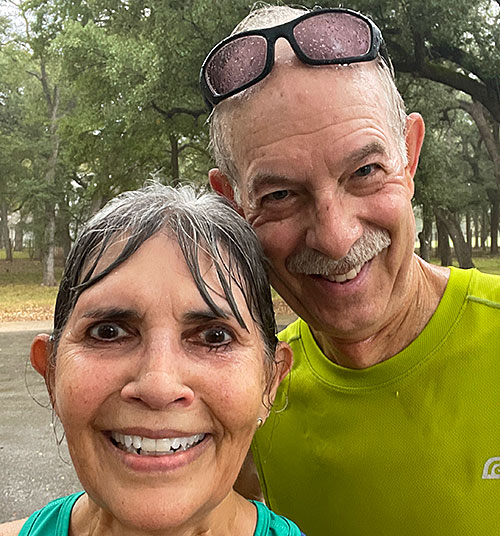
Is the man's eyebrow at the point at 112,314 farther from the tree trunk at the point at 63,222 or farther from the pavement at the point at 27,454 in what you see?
the tree trunk at the point at 63,222

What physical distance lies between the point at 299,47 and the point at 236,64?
225mm

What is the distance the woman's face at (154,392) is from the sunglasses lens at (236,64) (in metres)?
0.71

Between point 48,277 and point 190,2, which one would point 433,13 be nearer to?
point 190,2

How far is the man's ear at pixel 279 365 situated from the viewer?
191cm

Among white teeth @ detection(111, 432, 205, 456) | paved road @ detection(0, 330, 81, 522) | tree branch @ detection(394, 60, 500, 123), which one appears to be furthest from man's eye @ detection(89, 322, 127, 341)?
tree branch @ detection(394, 60, 500, 123)

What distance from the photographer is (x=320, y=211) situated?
76.9 inches

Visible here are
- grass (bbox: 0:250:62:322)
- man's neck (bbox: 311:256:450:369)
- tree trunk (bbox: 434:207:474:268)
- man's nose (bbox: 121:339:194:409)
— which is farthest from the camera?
tree trunk (bbox: 434:207:474:268)

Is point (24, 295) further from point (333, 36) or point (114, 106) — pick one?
point (333, 36)

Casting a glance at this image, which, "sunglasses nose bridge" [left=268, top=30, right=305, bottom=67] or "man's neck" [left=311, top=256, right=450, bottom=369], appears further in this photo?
"man's neck" [left=311, top=256, right=450, bottom=369]

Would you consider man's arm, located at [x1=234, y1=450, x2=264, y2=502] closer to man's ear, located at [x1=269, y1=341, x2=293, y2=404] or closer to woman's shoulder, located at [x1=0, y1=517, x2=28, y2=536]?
man's ear, located at [x1=269, y1=341, x2=293, y2=404]

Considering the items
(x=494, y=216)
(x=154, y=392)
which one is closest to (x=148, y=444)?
(x=154, y=392)

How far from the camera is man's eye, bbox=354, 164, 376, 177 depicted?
→ 6.57ft

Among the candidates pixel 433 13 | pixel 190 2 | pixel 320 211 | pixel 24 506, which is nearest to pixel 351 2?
pixel 433 13

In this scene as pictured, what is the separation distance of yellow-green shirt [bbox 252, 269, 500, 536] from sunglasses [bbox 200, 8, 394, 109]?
3.02 feet
